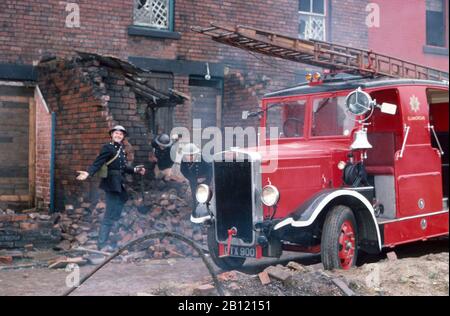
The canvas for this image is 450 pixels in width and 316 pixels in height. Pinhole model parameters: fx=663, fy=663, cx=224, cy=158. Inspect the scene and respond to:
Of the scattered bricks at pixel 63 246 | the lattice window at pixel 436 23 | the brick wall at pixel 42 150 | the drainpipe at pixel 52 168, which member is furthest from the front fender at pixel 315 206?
the lattice window at pixel 436 23

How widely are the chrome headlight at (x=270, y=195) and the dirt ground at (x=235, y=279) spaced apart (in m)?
0.69

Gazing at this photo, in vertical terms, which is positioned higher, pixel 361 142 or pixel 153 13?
pixel 153 13

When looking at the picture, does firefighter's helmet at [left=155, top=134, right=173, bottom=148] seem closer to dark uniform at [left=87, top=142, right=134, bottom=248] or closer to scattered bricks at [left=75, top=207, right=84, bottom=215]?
dark uniform at [left=87, top=142, right=134, bottom=248]

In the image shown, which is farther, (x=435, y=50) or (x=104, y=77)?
(x=435, y=50)

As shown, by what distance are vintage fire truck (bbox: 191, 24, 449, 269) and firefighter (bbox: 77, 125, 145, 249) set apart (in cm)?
193

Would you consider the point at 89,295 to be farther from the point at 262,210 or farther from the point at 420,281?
the point at 420,281

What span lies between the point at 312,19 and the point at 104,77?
18.5ft

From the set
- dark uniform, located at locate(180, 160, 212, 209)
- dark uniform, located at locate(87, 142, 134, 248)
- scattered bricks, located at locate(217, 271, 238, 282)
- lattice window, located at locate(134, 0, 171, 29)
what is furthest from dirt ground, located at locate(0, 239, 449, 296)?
lattice window, located at locate(134, 0, 171, 29)

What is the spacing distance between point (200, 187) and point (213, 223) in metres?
0.46

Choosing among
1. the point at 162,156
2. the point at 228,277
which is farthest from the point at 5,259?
the point at 228,277

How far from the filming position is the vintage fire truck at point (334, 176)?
7078mm

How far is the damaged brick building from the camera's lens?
34.9 feet

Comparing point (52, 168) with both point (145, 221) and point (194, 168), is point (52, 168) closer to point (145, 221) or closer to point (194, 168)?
point (145, 221)

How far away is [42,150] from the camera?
11500 mm
